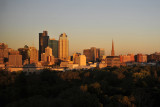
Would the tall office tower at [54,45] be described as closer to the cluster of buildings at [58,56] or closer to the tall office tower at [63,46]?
the cluster of buildings at [58,56]

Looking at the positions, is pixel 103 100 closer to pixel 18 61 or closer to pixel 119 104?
pixel 119 104

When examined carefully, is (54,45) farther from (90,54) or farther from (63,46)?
(90,54)

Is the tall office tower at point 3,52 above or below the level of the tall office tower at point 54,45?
below

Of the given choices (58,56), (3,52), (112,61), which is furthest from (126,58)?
(3,52)

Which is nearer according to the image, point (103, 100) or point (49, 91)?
point (103, 100)

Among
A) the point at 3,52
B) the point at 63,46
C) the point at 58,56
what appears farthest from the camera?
the point at 58,56

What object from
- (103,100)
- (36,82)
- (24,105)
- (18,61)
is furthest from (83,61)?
(24,105)

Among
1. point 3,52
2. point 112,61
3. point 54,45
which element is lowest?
point 112,61

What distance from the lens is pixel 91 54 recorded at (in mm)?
120000

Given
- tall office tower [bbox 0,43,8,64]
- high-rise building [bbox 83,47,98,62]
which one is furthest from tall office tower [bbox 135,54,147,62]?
tall office tower [bbox 0,43,8,64]

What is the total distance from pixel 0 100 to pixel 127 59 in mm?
88902

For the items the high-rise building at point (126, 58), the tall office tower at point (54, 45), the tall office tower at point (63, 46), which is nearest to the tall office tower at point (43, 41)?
the tall office tower at point (54, 45)

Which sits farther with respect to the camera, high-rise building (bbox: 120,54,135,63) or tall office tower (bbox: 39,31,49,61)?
tall office tower (bbox: 39,31,49,61)

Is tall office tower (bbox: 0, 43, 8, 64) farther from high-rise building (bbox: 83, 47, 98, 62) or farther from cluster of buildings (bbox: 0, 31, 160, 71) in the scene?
high-rise building (bbox: 83, 47, 98, 62)
